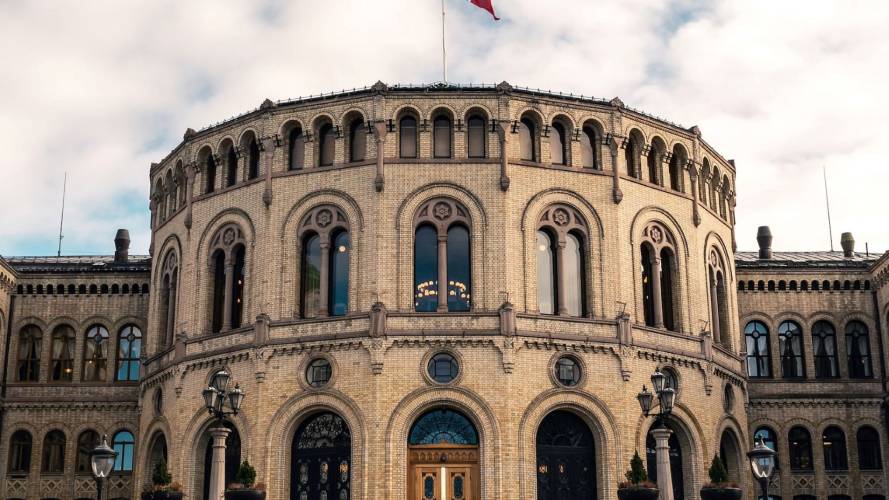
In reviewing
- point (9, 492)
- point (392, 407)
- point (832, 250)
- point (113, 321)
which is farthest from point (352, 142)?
point (832, 250)

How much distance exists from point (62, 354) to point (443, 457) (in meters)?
20.3

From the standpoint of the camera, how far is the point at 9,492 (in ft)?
165

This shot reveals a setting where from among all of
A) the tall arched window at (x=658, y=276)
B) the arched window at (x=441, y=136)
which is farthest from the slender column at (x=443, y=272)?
the tall arched window at (x=658, y=276)

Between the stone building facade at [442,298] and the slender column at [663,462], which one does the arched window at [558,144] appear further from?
the slender column at [663,462]

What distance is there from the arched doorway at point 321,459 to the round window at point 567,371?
7375 millimetres

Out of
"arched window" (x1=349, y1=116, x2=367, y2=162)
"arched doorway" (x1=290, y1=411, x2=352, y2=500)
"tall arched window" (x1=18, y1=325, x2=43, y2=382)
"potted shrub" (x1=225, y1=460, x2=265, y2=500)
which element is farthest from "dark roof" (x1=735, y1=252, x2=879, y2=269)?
"tall arched window" (x1=18, y1=325, x2=43, y2=382)

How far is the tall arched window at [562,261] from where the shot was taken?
42.8m

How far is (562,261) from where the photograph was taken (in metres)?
43.1

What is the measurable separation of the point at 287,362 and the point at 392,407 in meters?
4.20

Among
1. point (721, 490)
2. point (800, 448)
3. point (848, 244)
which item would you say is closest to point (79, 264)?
point (800, 448)

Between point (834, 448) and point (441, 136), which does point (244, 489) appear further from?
point (834, 448)

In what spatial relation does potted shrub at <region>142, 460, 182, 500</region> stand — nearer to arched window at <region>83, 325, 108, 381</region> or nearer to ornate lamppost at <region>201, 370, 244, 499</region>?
ornate lamppost at <region>201, 370, 244, 499</region>

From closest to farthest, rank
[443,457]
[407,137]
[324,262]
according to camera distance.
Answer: [443,457], [324,262], [407,137]

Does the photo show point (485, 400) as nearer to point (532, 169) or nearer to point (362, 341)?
point (362, 341)
